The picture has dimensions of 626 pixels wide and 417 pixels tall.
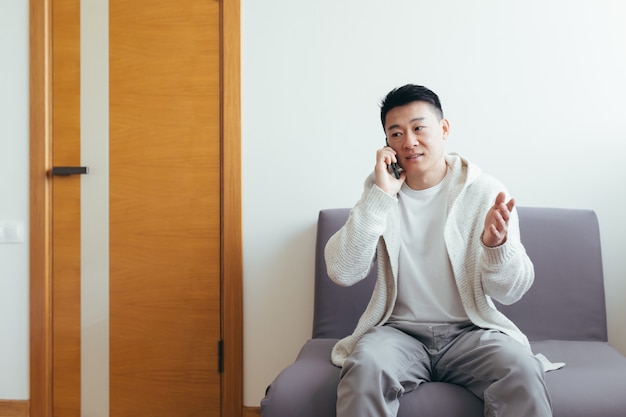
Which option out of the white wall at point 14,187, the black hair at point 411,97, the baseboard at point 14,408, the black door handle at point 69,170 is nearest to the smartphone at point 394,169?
the black hair at point 411,97

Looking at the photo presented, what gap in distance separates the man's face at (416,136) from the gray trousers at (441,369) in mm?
501

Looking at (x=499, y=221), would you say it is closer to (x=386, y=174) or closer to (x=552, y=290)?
(x=386, y=174)

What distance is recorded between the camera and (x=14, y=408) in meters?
2.62

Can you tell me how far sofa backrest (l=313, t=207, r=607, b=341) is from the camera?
7.20 feet

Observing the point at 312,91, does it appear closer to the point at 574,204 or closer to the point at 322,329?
the point at 322,329

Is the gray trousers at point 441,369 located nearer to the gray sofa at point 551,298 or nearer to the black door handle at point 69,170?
the gray sofa at point 551,298

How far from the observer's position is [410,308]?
6.17 ft

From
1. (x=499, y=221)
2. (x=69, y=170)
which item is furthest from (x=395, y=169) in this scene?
(x=69, y=170)

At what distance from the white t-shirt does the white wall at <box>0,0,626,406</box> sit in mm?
516

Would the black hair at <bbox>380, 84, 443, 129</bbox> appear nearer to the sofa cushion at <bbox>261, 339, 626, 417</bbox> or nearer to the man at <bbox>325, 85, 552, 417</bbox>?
the man at <bbox>325, 85, 552, 417</bbox>

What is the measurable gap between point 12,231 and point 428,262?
1794 millimetres

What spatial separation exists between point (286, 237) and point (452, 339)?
36.1 inches

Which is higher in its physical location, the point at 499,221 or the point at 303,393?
the point at 499,221

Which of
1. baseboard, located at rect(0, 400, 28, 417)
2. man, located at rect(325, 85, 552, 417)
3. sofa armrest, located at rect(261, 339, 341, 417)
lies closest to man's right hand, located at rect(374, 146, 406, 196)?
man, located at rect(325, 85, 552, 417)
